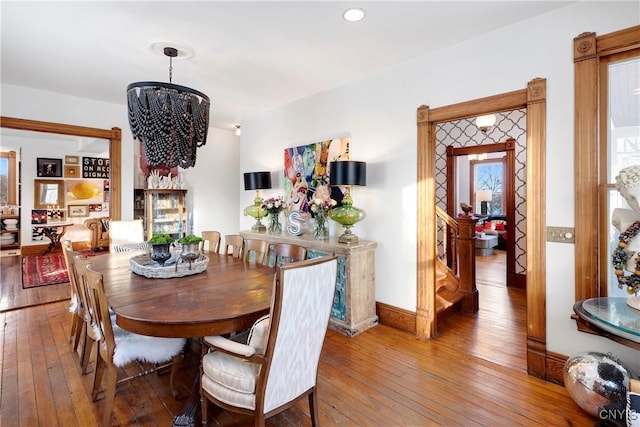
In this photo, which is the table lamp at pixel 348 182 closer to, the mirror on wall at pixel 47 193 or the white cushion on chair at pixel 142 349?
the white cushion on chair at pixel 142 349

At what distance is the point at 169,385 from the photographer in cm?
232

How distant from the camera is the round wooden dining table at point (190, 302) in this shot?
161 cm

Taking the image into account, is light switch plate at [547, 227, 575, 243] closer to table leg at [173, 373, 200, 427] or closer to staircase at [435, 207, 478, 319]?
staircase at [435, 207, 478, 319]

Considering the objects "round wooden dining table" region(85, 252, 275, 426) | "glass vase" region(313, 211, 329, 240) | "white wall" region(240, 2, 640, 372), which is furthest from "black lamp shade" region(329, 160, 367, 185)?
"round wooden dining table" region(85, 252, 275, 426)

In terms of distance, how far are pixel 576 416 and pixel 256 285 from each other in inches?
83.9

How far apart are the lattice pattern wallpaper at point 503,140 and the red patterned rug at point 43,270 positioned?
6.56 m

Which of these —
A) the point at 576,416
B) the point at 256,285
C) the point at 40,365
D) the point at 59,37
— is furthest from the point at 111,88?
the point at 576,416

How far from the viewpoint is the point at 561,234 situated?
2.29m

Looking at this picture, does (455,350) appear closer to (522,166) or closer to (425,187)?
(425,187)

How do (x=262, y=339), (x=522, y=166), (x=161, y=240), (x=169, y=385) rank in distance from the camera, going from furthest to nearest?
(x=522, y=166) < (x=161, y=240) < (x=169, y=385) < (x=262, y=339)

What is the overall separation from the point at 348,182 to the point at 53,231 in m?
8.11

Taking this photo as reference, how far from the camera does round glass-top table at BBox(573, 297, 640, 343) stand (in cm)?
162

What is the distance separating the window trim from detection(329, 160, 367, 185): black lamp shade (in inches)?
68.4

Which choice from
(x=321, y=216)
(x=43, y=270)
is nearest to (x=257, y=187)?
(x=321, y=216)
